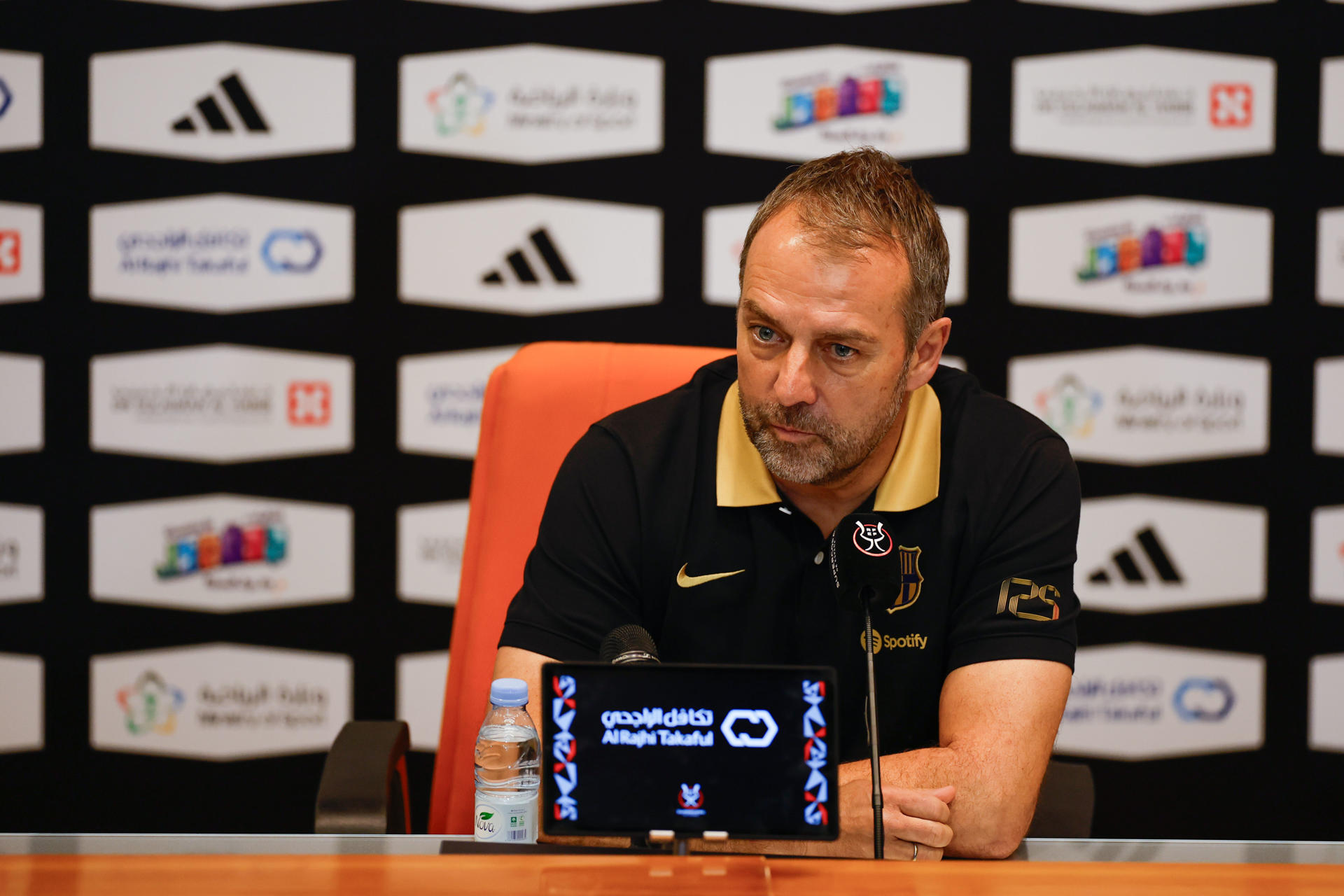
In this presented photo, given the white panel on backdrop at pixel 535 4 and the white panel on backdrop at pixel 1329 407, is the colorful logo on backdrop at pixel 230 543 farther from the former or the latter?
the white panel on backdrop at pixel 1329 407

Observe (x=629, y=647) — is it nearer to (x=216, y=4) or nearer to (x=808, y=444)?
(x=808, y=444)

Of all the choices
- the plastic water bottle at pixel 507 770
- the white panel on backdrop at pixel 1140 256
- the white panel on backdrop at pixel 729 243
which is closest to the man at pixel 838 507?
the plastic water bottle at pixel 507 770

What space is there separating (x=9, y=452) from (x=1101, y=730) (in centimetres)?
249

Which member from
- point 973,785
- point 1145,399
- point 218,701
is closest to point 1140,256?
point 1145,399

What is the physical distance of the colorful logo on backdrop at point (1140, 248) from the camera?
7.50 ft

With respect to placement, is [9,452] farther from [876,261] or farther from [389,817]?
[876,261]

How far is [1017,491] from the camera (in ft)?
4.15

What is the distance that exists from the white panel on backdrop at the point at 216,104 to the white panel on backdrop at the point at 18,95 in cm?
12

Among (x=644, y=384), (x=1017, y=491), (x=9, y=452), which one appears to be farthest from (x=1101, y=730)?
(x=9, y=452)

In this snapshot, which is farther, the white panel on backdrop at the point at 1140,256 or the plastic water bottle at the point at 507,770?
the white panel on backdrop at the point at 1140,256

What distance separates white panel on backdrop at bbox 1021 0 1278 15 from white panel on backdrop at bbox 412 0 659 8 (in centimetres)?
89

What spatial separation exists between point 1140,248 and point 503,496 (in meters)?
1.61

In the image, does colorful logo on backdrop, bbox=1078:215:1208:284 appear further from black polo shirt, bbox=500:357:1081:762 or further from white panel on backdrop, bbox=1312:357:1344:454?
black polo shirt, bbox=500:357:1081:762

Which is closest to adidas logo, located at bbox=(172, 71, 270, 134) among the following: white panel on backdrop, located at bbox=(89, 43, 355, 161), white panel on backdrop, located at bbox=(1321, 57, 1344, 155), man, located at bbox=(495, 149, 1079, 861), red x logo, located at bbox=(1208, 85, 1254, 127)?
white panel on backdrop, located at bbox=(89, 43, 355, 161)
